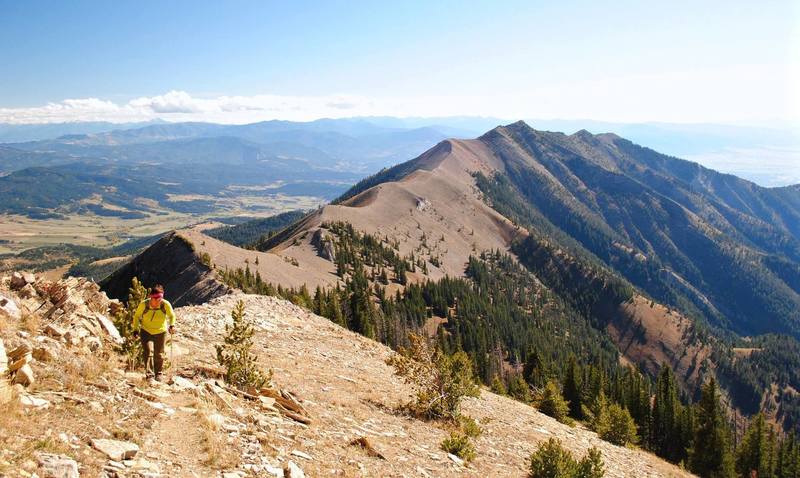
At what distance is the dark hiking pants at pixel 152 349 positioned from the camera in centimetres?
1691

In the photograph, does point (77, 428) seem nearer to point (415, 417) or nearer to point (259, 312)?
point (415, 417)

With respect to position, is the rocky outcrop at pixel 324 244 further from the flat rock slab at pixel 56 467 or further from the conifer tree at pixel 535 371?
the flat rock slab at pixel 56 467

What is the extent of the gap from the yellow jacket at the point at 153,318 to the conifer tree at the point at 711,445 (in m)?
64.1

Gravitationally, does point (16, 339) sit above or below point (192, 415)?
above

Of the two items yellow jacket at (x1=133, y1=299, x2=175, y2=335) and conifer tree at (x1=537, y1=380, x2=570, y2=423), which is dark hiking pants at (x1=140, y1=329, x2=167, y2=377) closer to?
yellow jacket at (x1=133, y1=299, x2=175, y2=335)

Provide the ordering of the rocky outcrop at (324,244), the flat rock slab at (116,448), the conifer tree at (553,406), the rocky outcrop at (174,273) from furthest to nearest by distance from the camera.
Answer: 1. the rocky outcrop at (324,244)
2. the rocky outcrop at (174,273)
3. the conifer tree at (553,406)
4. the flat rock slab at (116,448)

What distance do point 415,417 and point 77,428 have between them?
617 inches

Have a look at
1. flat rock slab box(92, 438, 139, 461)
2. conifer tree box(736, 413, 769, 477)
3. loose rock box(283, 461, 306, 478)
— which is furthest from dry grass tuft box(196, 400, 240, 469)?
conifer tree box(736, 413, 769, 477)

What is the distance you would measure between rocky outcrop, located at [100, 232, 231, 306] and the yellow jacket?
4507 centimetres

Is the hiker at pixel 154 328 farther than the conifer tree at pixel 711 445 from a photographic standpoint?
No

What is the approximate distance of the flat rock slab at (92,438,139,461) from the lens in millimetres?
10797

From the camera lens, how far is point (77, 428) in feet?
37.4

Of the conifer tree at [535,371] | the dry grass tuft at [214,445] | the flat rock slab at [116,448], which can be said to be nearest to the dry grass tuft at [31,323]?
the dry grass tuft at [214,445]

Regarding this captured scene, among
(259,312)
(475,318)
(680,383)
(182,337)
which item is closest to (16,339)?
(182,337)
